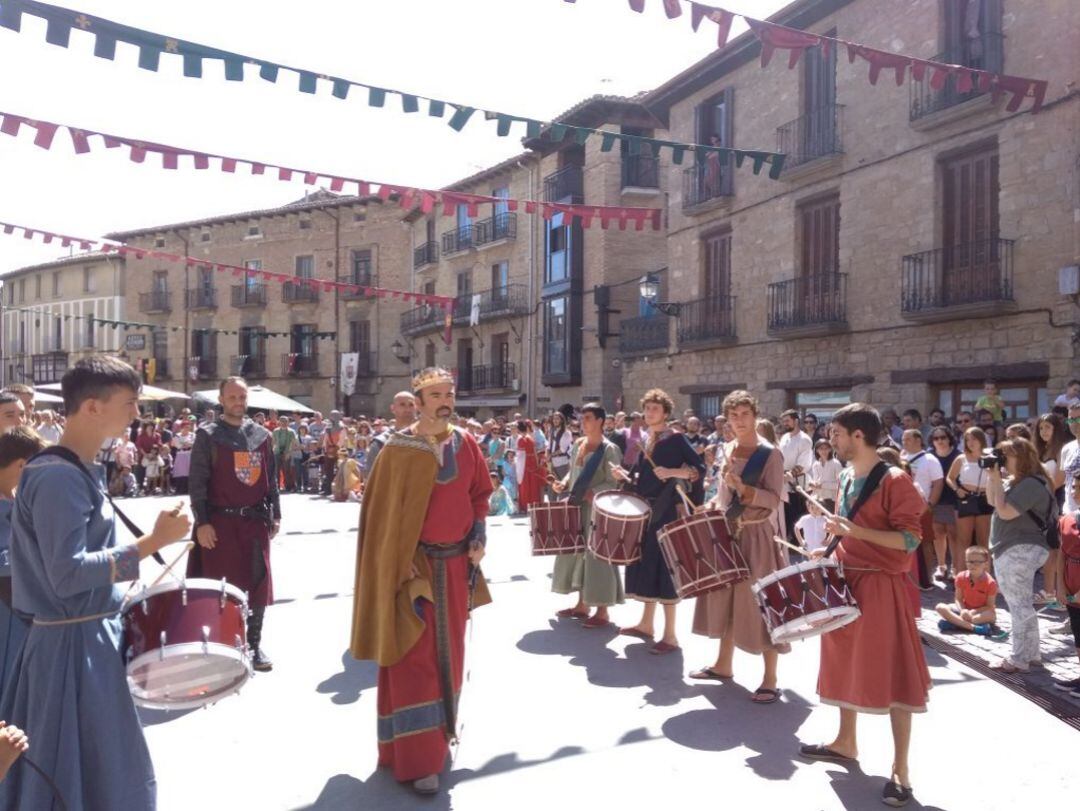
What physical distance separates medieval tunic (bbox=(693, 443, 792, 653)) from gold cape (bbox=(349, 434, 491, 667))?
6.65 ft

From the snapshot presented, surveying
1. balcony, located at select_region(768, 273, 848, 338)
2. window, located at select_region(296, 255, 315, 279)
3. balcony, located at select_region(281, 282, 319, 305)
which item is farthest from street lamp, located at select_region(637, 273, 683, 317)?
balcony, located at select_region(281, 282, 319, 305)

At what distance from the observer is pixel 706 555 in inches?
189

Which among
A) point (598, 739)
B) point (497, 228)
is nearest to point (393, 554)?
point (598, 739)

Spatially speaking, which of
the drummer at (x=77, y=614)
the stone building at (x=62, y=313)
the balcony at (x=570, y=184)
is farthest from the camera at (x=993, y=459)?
the stone building at (x=62, y=313)

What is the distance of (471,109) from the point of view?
23.7ft

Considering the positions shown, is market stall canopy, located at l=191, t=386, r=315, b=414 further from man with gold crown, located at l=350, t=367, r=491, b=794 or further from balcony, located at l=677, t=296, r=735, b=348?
man with gold crown, located at l=350, t=367, r=491, b=794

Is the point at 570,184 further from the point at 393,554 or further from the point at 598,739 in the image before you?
the point at 393,554

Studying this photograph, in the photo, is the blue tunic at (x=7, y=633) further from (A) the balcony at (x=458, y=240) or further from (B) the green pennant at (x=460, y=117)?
(A) the balcony at (x=458, y=240)

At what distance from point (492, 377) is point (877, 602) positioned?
25.7 meters

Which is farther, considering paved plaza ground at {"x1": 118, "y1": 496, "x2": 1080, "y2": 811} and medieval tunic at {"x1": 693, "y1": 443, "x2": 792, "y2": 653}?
medieval tunic at {"x1": 693, "y1": 443, "x2": 792, "y2": 653}

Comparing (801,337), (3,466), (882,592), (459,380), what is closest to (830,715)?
(882,592)

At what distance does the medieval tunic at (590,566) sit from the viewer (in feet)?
21.3

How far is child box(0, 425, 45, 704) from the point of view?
322 centimetres

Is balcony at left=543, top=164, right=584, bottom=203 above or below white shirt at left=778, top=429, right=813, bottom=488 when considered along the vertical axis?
above
